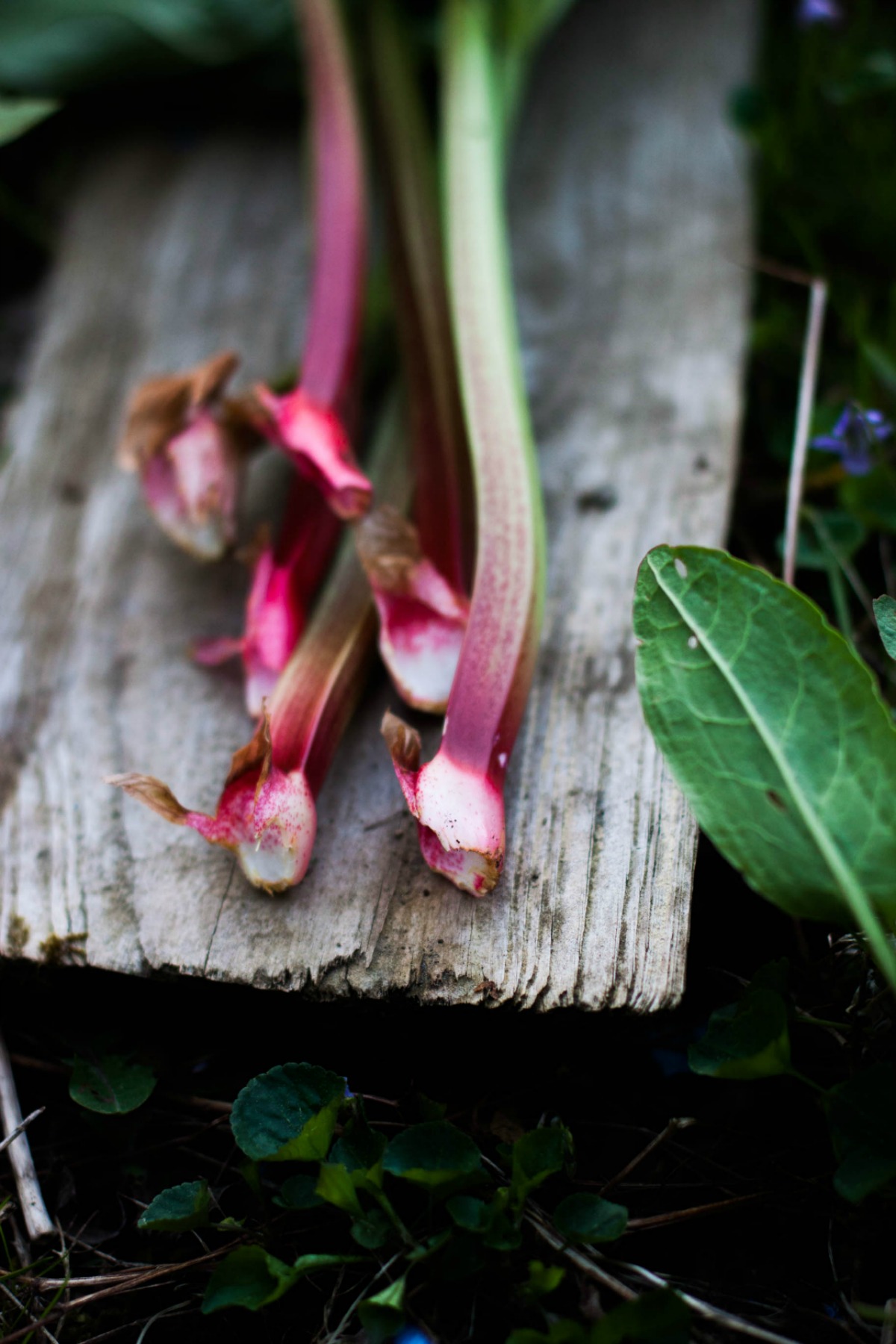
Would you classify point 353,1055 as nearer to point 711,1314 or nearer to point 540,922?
point 540,922

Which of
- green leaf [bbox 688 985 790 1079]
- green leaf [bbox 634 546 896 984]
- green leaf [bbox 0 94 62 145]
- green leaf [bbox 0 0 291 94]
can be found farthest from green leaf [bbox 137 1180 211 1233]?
green leaf [bbox 0 0 291 94]

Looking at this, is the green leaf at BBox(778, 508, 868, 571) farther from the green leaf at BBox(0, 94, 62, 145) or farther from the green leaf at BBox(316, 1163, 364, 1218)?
the green leaf at BBox(0, 94, 62, 145)

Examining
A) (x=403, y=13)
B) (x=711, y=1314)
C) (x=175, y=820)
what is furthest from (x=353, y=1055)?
(x=403, y=13)

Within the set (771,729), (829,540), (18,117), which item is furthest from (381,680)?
(18,117)

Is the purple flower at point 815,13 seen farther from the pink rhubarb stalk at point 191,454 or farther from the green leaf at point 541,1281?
the green leaf at point 541,1281

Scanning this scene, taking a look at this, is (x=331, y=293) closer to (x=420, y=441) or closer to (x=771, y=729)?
(x=420, y=441)

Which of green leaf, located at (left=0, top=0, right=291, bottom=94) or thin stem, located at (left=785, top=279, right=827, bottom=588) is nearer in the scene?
thin stem, located at (left=785, top=279, right=827, bottom=588)
